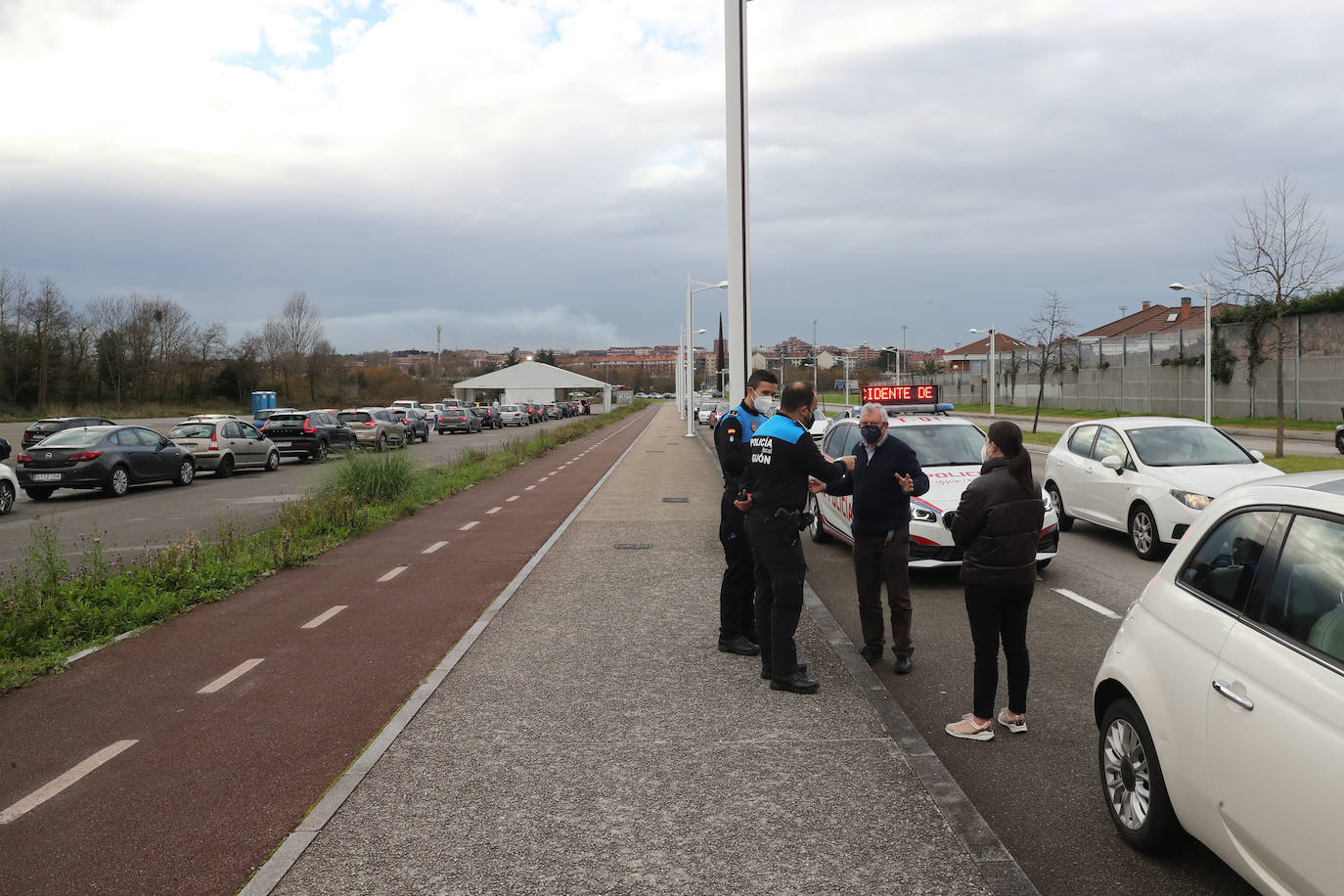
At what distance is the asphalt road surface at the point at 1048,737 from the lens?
3807 millimetres

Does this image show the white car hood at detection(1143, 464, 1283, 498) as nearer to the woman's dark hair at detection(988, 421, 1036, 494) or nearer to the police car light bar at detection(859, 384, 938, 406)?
the police car light bar at detection(859, 384, 938, 406)

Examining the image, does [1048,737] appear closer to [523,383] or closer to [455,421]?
[455,421]

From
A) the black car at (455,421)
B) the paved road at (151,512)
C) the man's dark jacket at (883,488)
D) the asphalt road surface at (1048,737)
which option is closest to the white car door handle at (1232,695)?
the asphalt road surface at (1048,737)

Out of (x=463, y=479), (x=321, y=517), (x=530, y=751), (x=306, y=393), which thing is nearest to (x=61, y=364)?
(x=306, y=393)

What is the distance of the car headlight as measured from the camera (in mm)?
10203

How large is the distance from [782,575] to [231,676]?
382 cm

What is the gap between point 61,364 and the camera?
67.1m

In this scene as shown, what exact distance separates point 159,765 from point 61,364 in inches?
2901

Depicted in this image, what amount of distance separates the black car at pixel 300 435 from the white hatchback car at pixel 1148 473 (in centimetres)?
2416

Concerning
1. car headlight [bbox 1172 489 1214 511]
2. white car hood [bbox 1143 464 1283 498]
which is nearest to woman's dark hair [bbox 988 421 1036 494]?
car headlight [bbox 1172 489 1214 511]

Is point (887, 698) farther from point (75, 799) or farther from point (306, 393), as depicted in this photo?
point (306, 393)

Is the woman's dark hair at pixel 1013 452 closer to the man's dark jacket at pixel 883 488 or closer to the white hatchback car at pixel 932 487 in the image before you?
the man's dark jacket at pixel 883 488

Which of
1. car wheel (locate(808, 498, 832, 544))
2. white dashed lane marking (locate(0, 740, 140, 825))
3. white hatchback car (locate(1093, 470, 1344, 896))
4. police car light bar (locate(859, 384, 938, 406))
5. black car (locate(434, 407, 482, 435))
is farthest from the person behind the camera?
black car (locate(434, 407, 482, 435))

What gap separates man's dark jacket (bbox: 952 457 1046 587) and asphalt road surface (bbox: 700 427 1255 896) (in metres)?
0.92
